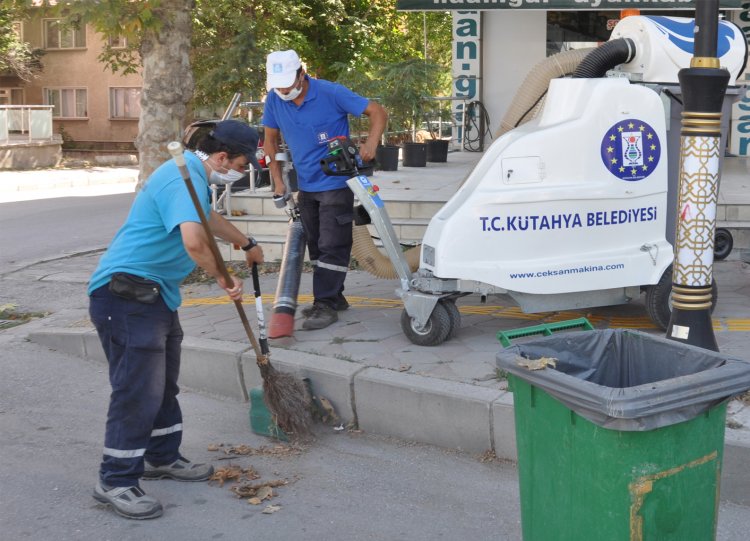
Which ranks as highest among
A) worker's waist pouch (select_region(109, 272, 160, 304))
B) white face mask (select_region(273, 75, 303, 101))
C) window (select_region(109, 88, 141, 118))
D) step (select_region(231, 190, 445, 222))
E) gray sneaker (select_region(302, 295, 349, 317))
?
window (select_region(109, 88, 141, 118))

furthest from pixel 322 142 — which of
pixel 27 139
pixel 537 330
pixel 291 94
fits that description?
pixel 27 139

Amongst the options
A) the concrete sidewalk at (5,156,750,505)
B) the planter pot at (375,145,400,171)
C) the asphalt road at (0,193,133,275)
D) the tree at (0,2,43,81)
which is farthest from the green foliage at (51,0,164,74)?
the tree at (0,2,43,81)

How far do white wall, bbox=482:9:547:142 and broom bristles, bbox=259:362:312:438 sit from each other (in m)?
10.4

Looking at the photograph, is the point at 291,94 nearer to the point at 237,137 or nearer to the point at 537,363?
the point at 237,137

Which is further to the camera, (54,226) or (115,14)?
(54,226)

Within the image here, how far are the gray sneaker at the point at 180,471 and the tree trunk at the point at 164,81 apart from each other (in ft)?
16.3

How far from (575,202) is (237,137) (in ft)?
7.41

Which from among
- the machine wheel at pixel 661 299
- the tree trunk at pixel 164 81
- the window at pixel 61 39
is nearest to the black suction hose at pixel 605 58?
the machine wheel at pixel 661 299

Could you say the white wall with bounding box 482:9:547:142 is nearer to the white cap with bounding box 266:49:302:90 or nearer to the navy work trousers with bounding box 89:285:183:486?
the white cap with bounding box 266:49:302:90

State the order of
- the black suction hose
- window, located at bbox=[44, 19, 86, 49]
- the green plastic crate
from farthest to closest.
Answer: window, located at bbox=[44, 19, 86, 49] → the black suction hose → the green plastic crate

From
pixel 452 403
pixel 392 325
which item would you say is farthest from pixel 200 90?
pixel 452 403

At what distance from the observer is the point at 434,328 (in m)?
6.14

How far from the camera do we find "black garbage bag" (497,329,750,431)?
9.23 ft

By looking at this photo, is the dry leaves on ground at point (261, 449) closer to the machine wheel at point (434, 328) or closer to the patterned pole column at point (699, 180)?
the machine wheel at point (434, 328)
